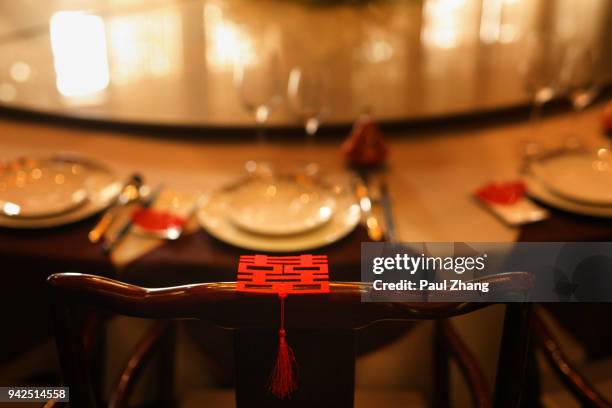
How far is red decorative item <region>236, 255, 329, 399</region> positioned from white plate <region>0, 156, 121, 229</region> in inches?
21.8

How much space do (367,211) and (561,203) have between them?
0.36 m

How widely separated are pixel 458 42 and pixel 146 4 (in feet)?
4.08

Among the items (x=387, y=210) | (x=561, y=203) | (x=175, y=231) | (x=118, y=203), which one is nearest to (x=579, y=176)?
(x=561, y=203)

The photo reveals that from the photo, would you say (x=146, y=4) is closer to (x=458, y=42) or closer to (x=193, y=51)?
(x=193, y=51)

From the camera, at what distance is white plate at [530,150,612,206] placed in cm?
120

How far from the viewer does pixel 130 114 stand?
5.45ft

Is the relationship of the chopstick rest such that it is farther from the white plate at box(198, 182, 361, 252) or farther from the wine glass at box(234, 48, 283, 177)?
the wine glass at box(234, 48, 283, 177)

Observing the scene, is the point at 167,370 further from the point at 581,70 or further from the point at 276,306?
the point at 581,70

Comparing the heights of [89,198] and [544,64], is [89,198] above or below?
below

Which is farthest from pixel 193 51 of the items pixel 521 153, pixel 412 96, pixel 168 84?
pixel 521 153

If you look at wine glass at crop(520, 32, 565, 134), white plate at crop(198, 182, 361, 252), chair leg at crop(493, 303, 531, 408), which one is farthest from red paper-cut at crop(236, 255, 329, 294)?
wine glass at crop(520, 32, 565, 134)

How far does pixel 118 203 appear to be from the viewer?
4.06 feet

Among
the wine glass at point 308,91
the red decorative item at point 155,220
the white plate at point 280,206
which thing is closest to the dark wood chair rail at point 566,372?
the white plate at point 280,206

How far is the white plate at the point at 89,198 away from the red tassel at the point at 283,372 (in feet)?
1.91
